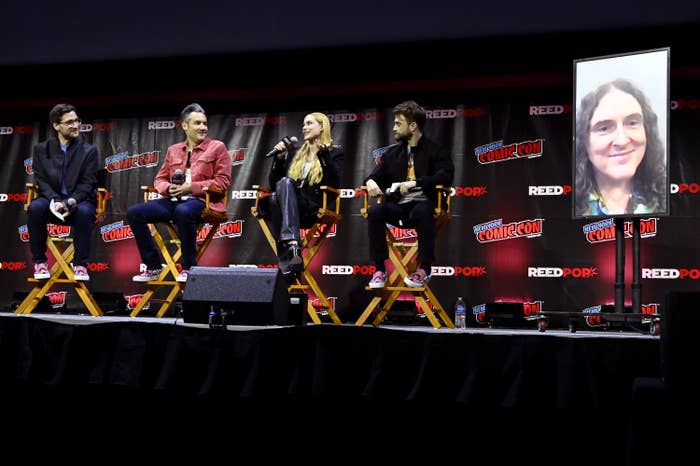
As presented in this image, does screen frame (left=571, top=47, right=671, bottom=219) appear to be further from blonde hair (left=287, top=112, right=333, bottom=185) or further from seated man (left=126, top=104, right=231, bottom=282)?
seated man (left=126, top=104, right=231, bottom=282)

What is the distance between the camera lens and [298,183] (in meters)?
4.59

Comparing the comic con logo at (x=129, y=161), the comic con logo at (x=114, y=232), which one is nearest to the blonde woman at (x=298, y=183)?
the comic con logo at (x=129, y=161)

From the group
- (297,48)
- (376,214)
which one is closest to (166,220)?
(376,214)

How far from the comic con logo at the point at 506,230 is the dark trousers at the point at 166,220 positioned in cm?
223

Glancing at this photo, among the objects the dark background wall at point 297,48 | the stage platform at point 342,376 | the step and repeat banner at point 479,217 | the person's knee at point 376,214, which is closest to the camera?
the stage platform at point 342,376

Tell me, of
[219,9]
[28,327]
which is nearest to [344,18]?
[219,9]

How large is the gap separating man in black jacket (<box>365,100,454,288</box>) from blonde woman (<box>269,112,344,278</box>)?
0.33m

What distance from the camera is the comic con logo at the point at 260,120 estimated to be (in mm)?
6133

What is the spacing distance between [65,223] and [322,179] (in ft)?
5.28

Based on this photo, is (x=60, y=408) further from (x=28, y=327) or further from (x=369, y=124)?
(x=369, y=124)

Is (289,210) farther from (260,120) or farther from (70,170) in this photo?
(260,120)

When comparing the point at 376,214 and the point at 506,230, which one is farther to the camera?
the point at 506,230

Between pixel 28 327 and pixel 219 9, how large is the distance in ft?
9.67

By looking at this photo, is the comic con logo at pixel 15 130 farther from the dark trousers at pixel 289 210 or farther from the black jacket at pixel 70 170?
the dark trousers at pixel 289 210
